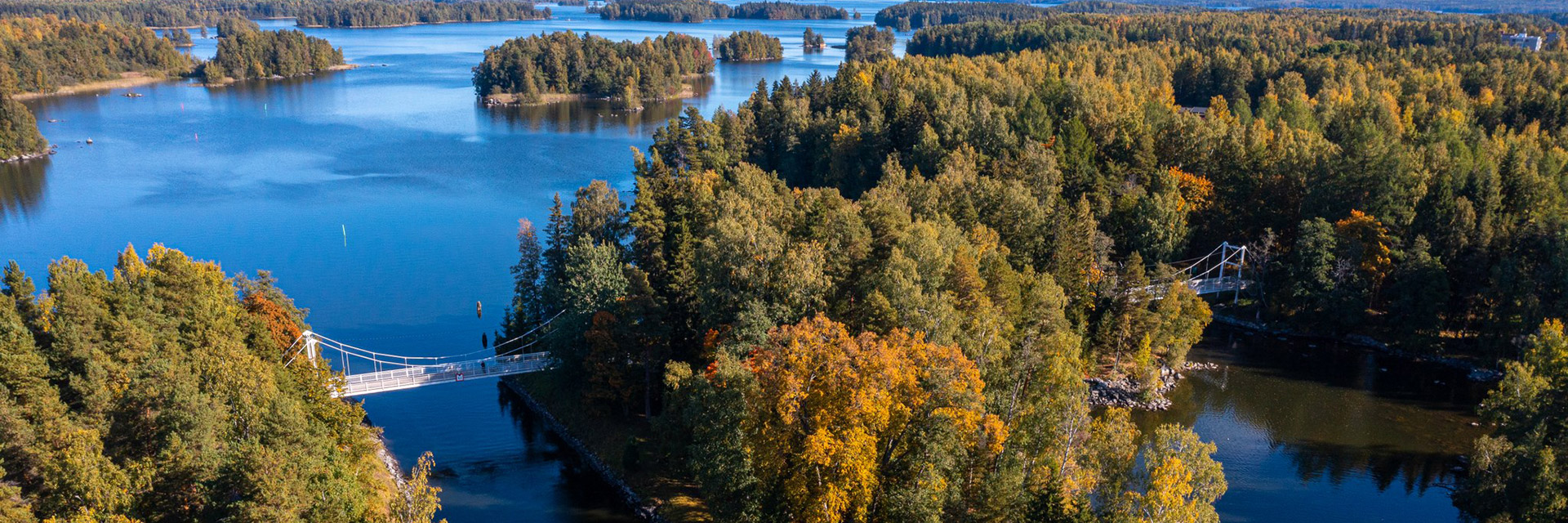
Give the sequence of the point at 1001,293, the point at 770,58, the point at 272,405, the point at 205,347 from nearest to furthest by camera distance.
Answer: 1. the point at 272,405
2. the point at 205,347
3. the point at 1001,293
4. the point at 770,58

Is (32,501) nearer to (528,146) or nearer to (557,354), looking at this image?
(557,354)

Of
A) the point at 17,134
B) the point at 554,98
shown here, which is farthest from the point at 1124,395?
the point at 554,98

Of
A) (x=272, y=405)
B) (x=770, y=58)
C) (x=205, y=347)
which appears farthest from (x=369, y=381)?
(x=770, y=58)

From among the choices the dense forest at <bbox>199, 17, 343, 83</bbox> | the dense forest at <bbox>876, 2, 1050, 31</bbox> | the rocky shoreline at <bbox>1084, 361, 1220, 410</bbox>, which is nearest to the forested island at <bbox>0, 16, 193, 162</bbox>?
the dense forest at <bbox>199, 17, 343, 83</bbox>

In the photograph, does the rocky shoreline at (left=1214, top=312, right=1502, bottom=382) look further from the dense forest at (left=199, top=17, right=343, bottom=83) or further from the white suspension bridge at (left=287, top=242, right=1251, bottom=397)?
the dense forest at (left=199, top=17, right=343, bottom=83)

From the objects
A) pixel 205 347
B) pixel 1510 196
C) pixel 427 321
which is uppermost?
pixel 1510 196

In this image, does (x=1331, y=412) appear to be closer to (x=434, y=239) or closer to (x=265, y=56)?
(x=434, y=239)

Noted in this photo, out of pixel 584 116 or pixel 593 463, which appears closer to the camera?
pixel 593 463
